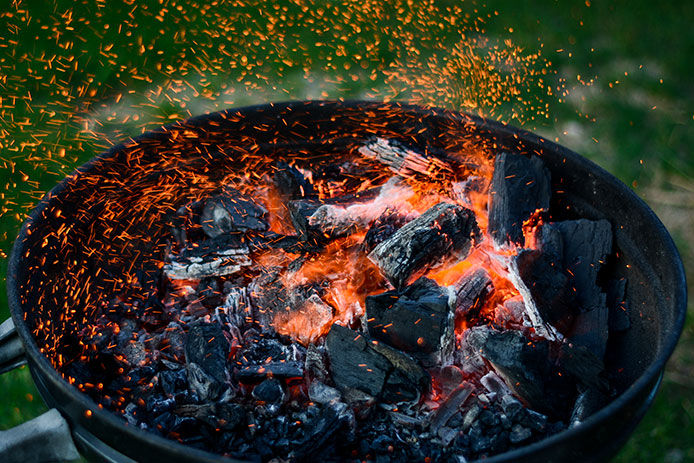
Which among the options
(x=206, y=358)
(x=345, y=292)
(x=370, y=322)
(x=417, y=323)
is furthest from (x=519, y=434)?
(x=206, y=358)

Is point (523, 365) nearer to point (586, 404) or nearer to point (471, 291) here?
point (586, 404)

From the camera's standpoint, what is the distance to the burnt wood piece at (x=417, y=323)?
1.91 metres

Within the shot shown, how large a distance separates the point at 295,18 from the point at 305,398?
12.4 ft

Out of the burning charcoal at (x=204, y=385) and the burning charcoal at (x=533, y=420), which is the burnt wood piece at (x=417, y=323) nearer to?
the burning charcoal at (x=533, y=420)

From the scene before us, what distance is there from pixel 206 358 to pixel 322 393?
15.4 inches

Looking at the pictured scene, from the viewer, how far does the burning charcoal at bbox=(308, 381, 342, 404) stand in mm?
1850

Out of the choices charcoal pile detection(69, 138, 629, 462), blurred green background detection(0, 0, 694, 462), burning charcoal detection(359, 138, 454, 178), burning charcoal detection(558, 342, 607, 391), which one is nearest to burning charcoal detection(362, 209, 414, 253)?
charcoal pile detection(69, 138, 629, 462)

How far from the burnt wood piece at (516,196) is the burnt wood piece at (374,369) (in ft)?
2.24

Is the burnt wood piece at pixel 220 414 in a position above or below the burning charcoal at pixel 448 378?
below

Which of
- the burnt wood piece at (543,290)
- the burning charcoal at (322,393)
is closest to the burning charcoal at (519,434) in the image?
the burnt wood piece at (543,290)

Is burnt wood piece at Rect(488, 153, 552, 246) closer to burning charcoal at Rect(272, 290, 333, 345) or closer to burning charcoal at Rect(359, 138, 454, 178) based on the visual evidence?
burning charcoal at Rect(359, 138, 454, 178)

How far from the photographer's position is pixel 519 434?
175 cm

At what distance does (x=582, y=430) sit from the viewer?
135 centimetres

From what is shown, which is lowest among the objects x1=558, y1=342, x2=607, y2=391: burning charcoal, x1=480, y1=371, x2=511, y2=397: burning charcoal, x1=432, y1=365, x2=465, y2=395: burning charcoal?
x1=432, y1=365, x2=465, y2=395: burning charcoal
